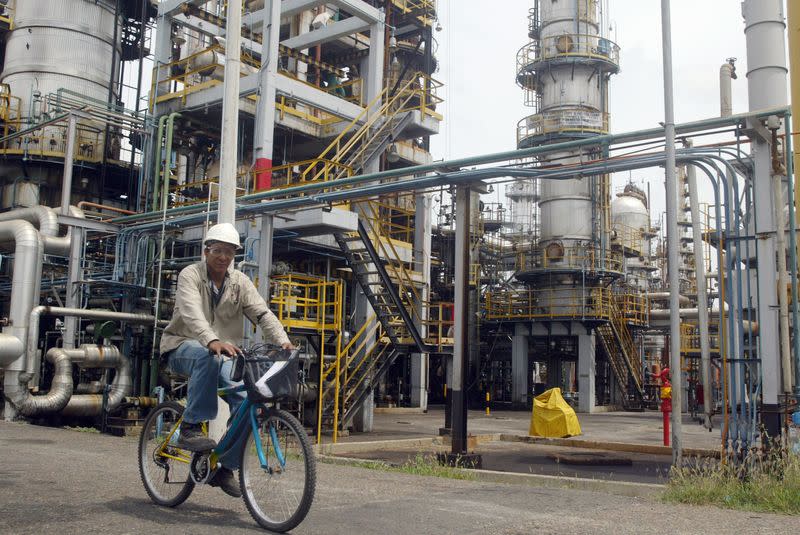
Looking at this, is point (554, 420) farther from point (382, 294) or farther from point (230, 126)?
point (230, 126)

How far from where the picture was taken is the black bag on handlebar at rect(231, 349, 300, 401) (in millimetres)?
5176

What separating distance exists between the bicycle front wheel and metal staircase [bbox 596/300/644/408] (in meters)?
30.2

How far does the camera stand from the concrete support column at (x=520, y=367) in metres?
35.5

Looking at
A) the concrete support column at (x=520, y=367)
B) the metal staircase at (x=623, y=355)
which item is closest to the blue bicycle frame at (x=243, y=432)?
the metal staircase at (x=623, y=355)

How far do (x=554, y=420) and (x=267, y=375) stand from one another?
14001mm

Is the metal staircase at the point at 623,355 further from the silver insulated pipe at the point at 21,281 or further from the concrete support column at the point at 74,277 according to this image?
the silver insulated pipe at the point at 21,281

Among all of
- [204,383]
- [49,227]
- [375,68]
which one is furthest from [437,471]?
[375,68]

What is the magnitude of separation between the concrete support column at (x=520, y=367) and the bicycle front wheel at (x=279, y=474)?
101 ft

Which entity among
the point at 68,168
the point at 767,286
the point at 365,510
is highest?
the point at 68,168

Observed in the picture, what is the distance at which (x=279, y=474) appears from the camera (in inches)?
206

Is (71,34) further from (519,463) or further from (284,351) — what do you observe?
(284,351)

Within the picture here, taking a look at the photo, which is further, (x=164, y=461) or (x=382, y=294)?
(x=382, y=294)

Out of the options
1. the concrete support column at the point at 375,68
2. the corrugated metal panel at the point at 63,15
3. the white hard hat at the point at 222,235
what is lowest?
the white hard hat at the point at 222,235

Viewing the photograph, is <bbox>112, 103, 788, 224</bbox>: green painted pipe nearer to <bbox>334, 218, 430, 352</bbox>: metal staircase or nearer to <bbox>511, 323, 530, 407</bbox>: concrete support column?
<bbox>334, 218, 430, 352</bbox>: metal staircase
